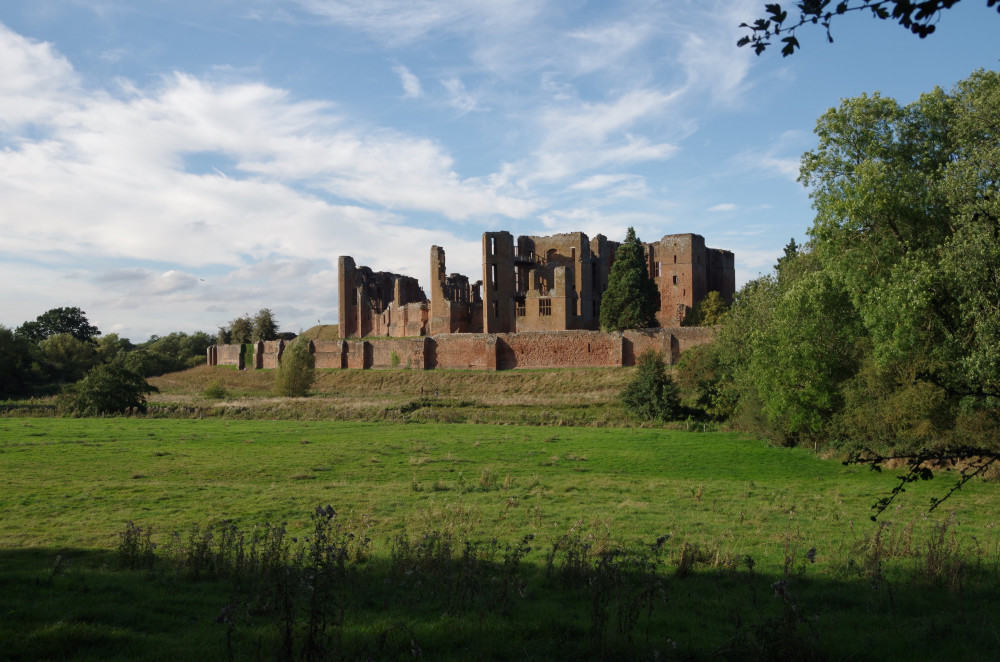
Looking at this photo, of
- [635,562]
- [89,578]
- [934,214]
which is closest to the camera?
[89,578]

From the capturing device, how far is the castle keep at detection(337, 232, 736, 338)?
192 feet

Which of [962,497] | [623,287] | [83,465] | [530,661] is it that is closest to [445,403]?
Result: [623,287]

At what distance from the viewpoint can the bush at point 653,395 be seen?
109 feet

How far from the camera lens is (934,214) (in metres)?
18.4

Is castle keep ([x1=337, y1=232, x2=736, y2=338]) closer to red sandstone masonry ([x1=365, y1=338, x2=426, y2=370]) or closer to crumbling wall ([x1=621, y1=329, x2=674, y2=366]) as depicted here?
red sandstone masonry ([x1=365, y1=338, x2=426, y2=370])

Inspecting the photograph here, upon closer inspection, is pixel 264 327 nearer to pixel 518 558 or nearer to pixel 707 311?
pixel 707 311

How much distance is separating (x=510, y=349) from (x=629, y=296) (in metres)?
9.67

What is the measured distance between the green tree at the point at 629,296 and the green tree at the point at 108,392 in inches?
1262

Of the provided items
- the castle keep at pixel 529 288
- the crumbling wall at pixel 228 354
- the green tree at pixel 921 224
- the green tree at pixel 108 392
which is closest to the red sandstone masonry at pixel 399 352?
the castle keep at pixel 529 288

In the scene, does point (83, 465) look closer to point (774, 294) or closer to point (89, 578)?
point (89, 578)

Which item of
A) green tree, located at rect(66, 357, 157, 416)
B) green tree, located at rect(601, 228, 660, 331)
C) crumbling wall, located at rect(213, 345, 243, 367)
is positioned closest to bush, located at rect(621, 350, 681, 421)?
green tree, located at rect(601, 228, 660, 331)

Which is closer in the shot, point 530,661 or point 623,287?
point 530,661

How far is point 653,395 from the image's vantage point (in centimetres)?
3347

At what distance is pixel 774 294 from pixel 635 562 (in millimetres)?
22768
